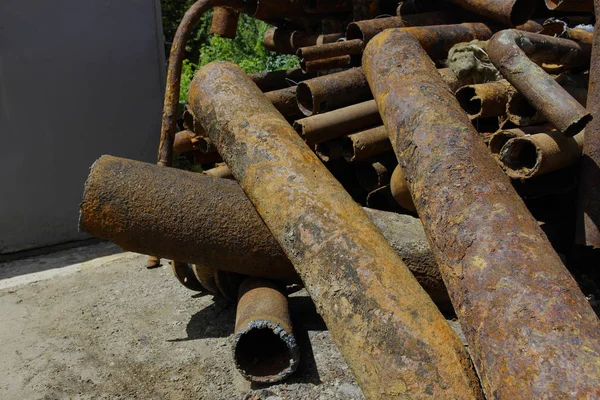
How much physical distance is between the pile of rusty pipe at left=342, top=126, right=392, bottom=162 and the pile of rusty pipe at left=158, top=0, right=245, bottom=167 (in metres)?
1.54

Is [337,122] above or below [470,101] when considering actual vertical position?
below

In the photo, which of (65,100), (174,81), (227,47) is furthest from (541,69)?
(227,47)

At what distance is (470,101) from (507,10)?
94cm

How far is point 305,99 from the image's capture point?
4.02 metres

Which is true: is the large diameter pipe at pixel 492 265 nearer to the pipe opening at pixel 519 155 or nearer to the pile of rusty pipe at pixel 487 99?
the pipe opening at pixel 519 155


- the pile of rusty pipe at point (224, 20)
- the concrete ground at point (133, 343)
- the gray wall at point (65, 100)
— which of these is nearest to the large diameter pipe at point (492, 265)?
the concrete ground at point (133, 343)

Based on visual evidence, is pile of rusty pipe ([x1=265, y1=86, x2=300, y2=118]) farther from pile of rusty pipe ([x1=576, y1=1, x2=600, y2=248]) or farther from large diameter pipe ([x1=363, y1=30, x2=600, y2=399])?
pile of rusty pipe ([x1=576, y1=1, x2=600, y2=248])

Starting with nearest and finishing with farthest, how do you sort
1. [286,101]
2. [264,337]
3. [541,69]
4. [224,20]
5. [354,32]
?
[541,69], [264,337], [354,32], [286,101], [224,20]

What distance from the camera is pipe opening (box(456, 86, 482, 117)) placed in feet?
10.8

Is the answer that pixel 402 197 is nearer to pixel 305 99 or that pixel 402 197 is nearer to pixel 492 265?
pixel 305 99

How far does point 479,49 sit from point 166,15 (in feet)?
26.8

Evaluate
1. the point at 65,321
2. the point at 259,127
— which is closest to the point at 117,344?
the point at 65,321

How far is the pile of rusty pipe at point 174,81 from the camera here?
179 inches

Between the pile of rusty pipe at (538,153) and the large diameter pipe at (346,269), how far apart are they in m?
0.98
